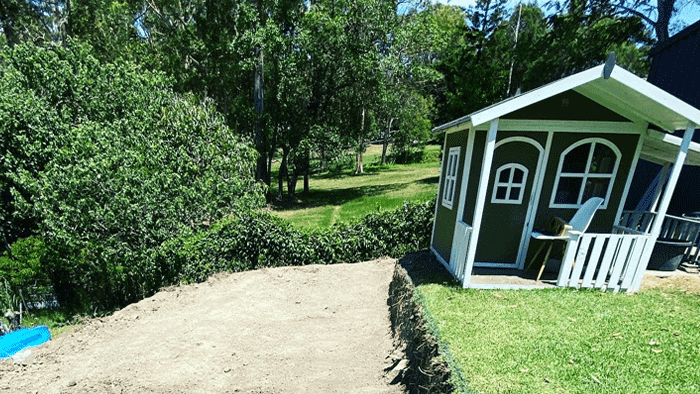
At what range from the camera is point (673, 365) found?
353 cm

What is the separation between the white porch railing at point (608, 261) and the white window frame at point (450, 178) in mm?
2299

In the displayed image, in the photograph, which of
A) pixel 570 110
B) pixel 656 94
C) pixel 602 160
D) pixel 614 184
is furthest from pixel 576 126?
pixel 614 184

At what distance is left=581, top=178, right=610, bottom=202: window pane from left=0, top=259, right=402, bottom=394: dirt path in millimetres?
4597

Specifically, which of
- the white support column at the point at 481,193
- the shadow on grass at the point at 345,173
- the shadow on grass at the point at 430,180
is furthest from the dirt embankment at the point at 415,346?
the shadow on grass at the point at 345,173

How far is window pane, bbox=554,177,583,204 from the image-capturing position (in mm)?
6117

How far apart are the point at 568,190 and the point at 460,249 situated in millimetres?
2440

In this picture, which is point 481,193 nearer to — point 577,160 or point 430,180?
point 577,160

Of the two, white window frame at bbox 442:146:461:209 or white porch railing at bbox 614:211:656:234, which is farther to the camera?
white window frame at bbox 442:146:461:209

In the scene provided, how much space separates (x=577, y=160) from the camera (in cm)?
602

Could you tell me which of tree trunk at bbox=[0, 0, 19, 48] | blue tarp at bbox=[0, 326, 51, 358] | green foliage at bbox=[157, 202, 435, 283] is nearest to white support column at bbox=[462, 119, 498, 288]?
green foliage at bbox=[157, 202, 435, 283]

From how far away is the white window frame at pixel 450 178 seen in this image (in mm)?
6758

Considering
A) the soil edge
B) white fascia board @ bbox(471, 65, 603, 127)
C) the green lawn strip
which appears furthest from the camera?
white fascia board @ bbox(471, 65, 603, 127)

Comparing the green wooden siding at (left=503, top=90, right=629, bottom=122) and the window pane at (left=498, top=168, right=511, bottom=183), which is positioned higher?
the green wooden siding at (left=503, top=90, right=629, bottom=122)

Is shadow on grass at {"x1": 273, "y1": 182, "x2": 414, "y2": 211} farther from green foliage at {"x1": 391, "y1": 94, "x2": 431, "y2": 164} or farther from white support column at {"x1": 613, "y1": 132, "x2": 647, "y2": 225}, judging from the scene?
white support column at {"x1": 613, "y1": 132, "x2": 647, "y2": 225}
